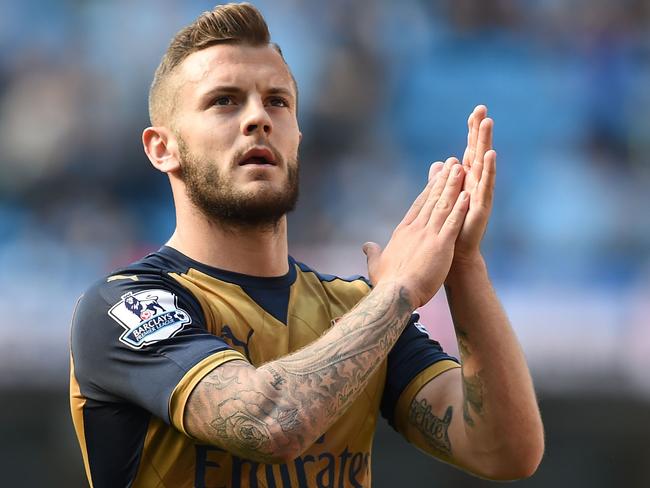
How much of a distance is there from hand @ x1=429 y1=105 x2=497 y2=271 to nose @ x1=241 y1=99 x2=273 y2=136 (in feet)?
2.22

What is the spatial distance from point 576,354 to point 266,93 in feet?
17.7

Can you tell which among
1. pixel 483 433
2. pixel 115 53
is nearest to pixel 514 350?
pixel 483 433

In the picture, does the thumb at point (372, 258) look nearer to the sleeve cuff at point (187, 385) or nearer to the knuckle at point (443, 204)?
the knuckle at point (443, 204)

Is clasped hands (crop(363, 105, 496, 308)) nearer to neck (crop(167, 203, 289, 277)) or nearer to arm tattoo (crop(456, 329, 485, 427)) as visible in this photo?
arm tattoo (crop(456, 329, 485, 427))

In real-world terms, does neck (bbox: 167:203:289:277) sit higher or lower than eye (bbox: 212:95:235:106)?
lower

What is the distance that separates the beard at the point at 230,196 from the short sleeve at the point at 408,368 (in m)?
0.65

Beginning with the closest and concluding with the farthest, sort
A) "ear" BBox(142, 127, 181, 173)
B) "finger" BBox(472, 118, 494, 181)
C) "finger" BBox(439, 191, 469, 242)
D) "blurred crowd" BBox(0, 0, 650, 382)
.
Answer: "finger" BBox(439, 191, 469, 242), "finger" BBox(472, 118, 494, 181), "ear" BBox(142, 127, 181, 173), "blurred crowd" BBox(0, 0, 650, 382)

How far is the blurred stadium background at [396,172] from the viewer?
8.59m

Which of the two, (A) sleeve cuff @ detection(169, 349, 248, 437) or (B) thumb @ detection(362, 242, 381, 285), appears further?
(B) thumb @ detection(362, 242, 381, 285)

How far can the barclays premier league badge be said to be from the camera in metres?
3.43

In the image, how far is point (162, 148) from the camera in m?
4.11

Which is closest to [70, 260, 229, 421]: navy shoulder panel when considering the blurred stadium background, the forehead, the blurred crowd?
the forehead

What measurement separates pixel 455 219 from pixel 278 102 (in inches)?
31.5

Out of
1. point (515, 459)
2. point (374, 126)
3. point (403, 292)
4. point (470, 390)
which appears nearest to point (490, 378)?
point (470, 390)
